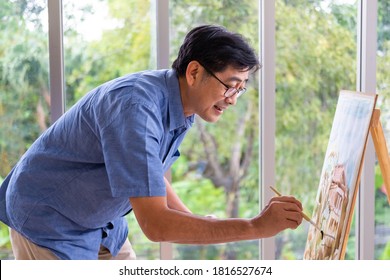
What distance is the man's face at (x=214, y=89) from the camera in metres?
2.00

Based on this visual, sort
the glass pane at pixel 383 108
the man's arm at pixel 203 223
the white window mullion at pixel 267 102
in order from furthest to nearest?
the glass pane at pixel 383 108, the white window mullion at pixel 267 102, the man's arm at pixel 203 223

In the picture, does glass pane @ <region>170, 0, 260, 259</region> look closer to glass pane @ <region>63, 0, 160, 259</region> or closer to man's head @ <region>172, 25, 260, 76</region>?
glass pane @ <region>63, 0, 160, 259</region>

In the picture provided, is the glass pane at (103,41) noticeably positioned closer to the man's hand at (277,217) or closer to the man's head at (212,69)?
the man's head at (212,69)

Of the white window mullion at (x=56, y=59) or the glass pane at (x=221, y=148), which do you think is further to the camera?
the glass pane at (x=221, y=148)

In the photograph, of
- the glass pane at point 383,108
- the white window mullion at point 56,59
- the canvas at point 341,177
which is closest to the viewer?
the canvas at point 341,177

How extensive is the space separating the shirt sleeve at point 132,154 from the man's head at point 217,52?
32 centimetres

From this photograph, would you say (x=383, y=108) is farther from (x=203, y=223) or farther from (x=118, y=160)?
(x=118, y=160)

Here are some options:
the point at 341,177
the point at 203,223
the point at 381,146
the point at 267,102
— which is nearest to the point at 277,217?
the point at 203,223

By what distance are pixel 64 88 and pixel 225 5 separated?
0.79m

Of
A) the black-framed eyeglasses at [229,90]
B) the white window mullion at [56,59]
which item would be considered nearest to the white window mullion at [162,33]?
the white window mullion at [56,59]

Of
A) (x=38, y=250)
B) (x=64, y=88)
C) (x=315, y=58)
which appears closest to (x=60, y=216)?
(x=38, y=250)
